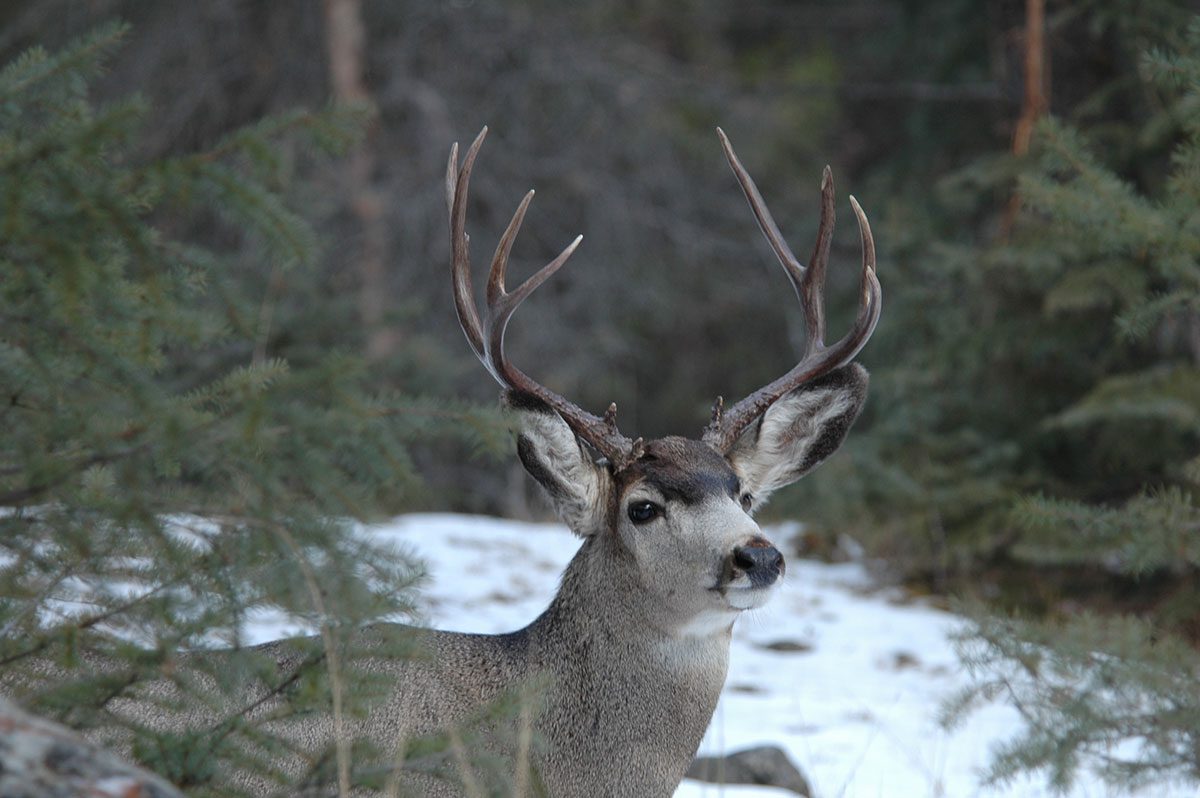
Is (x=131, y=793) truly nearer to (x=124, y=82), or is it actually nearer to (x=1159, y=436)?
(x=1159, y=436)

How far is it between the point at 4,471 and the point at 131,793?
2.96 ft

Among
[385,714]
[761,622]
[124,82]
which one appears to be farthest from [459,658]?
[124,82]

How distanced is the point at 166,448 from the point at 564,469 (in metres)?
2.32

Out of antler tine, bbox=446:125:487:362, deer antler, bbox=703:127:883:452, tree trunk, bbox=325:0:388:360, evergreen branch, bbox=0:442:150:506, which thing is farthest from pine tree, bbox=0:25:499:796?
tree trunk, bbox=325:0:388:360

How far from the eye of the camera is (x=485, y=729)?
4.07 metres

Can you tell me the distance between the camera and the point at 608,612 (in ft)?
15.3

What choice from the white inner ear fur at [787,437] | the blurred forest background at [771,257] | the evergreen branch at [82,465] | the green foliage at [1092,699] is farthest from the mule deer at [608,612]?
the evergreen branch at [82,465]

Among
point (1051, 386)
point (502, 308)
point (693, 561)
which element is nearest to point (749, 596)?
point (693, 561)

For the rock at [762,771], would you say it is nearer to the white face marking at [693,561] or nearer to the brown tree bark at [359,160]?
the white face marking at [693,561]

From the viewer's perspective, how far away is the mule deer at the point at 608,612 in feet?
14.5

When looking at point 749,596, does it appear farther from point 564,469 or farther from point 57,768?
point 57,768

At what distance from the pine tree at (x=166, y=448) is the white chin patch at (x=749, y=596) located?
4.98 feet

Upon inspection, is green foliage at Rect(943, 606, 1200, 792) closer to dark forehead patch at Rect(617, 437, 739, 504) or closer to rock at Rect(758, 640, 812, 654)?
dark forehead patch at Rect(617, 437, 739, 504)

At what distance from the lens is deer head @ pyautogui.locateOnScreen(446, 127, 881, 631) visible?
177 inches
